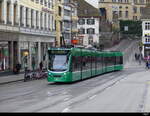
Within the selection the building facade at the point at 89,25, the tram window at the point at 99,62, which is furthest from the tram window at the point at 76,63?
the building facade at the point at 89,25

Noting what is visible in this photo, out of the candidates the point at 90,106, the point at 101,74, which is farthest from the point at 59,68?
the point at 101,74

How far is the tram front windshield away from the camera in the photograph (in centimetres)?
3872

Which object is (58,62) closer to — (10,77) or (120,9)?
(10,77)

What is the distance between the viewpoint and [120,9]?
17838 centimetres

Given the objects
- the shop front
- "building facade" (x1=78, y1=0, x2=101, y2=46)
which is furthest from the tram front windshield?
"building facade" (x1=78, y1=0, x2=101, y2=46)

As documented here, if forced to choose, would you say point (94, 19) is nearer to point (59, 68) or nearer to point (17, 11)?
point (17, 11)

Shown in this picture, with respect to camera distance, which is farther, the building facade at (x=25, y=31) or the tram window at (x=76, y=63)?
the building facade at (x=25, y=31)

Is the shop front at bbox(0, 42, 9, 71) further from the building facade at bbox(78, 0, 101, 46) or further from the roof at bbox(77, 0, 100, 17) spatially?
the roof at bbox(77, 0, 100, 17)

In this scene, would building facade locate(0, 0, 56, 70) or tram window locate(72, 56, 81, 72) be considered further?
building facade locate(0, 0, 56, 70)

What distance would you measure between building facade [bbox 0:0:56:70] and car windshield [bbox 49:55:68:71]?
656 centimetres

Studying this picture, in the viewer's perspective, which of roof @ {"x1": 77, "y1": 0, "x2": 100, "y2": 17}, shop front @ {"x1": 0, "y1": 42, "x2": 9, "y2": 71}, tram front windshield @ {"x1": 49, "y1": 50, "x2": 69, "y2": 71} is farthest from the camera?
roof @ {"x1": 77, "y1": 0, "x2": 100, "y2": 17}

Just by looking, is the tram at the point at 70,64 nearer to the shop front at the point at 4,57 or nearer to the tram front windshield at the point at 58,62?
the tram front windshield at the point at 58,62

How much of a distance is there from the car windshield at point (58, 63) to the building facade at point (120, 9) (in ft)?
445

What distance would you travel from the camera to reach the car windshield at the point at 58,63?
38719 millimetres
